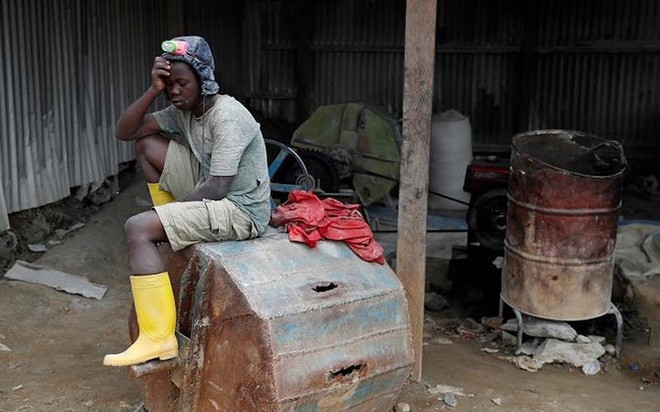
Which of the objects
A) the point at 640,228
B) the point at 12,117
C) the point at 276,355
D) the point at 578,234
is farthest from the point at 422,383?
the point at 12,117

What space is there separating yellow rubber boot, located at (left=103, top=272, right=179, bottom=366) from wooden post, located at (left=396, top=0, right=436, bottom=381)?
1819 mm

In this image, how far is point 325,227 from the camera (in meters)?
4.56

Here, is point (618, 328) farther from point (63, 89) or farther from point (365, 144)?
point (63, 89)

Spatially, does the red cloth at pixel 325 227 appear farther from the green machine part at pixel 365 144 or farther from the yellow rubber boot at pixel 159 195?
the green machine part at pixel 365 144

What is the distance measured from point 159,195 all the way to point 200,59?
905 millimetres

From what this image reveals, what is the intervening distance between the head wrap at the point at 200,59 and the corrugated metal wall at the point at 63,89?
128 inches

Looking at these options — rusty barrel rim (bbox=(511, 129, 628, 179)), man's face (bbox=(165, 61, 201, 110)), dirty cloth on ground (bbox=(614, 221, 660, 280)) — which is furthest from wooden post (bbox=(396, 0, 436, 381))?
dirty cloth on ground (bbox=(614, 221, 660, 280))

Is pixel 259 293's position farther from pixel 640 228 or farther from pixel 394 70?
pixel 394 70

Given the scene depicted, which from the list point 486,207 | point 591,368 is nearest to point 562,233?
point 591,368

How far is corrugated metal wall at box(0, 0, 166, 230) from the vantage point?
718cm

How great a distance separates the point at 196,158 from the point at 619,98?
9417 millimetres

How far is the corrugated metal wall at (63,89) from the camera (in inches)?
283

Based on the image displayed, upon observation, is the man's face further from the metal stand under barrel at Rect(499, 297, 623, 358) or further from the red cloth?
the metal stand under barrel at Rect(499, 297, 623, 358)

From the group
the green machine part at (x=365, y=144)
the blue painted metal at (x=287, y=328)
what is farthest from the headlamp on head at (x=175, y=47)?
the green machine part at (x=365, y=144)
